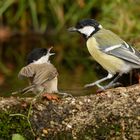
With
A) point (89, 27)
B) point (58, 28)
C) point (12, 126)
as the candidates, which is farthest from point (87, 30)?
point (58, 28)

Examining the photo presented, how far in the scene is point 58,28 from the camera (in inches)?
494

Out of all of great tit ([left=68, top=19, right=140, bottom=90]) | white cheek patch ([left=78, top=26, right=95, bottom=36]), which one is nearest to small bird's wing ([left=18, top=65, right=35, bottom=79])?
great tit ([left=68, top=19, right=140, bottom=90])

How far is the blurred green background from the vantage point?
9.84 metres

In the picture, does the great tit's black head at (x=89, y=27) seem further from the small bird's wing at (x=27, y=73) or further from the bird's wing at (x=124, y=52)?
the small bird's wing at (x=27, y=73)

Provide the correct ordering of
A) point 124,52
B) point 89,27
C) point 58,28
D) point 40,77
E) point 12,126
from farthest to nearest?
point 58,28, point 89,27, point 124,52, point 40,77, point 12,126

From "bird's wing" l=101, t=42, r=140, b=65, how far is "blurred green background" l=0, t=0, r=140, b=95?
6.72 ft

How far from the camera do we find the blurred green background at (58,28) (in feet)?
32.3

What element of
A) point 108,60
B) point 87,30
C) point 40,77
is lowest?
point 40,77

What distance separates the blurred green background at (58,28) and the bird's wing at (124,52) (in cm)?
205

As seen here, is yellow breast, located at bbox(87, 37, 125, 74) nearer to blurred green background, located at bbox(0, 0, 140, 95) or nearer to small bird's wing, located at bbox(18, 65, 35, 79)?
small bird's wing, located at bbox(18, 65, 35, 79)

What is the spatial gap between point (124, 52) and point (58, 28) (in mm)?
5898

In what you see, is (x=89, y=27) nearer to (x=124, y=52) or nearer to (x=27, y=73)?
(x=124, y=52)

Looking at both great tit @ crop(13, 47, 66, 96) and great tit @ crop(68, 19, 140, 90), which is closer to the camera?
great tit @ crop(13, 47, 66, 96)

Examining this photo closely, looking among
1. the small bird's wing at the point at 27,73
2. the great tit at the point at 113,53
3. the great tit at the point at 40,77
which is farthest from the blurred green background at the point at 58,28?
the small bird's wing at the point at 27,73
